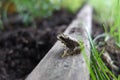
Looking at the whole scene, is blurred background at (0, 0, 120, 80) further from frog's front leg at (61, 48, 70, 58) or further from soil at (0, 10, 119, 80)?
frog's front leg at (61, 48, 70, 58)

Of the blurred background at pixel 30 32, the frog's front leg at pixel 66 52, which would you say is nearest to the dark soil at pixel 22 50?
the blurred background at pixel 30 32

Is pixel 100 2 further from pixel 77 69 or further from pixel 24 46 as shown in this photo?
pixel 77 69

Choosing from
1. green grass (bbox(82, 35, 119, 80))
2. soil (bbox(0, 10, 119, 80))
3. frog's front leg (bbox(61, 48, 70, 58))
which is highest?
soil (bbox(0, 10, 119, 80))

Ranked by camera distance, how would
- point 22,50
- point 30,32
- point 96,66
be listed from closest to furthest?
point 96,66
point 22,50
point 30,32

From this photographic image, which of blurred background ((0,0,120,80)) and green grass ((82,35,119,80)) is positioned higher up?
blurred background ((0,0,120,80))

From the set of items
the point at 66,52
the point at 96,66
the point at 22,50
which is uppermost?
the point at 22,50

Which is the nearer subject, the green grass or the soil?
the green grass

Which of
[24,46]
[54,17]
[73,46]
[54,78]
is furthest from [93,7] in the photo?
[54,78]

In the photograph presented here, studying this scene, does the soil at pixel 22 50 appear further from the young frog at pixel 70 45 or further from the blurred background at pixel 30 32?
the young frog at pixel 70 45

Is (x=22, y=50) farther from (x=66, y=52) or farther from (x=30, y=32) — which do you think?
(x=66, y=52)

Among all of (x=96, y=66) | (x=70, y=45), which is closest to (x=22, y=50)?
(x=70, y=45)

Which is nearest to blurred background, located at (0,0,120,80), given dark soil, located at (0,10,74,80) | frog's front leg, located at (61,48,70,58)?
dark soil, located at (0,10,74,80)
